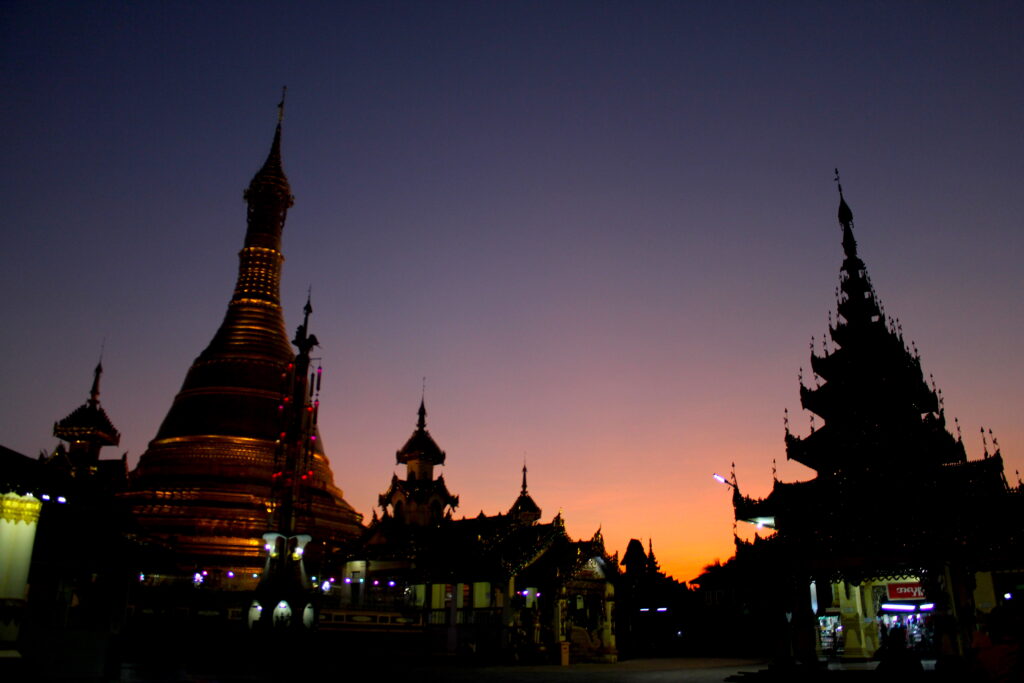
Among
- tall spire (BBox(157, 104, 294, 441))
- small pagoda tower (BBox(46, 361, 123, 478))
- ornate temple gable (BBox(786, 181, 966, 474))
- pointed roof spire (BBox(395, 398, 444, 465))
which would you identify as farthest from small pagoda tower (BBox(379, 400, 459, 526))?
ornate temple gable (BBox(786, 181, 966, 474))

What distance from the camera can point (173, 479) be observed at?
4609cm

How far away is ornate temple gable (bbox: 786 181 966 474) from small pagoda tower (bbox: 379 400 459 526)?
24092mm

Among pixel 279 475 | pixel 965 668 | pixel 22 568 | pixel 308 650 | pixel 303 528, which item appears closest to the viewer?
pixel 965 668

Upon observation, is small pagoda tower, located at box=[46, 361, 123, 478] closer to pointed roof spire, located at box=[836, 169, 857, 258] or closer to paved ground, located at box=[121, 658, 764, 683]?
paved ground, located at box=[121, 658, 764, 683]

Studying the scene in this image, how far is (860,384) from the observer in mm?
29641

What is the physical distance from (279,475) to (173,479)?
526 inches

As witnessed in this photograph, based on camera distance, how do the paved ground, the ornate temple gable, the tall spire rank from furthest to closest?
the tall spire, the ornate temple gable, the paved ground

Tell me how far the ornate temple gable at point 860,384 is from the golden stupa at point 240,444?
23.5 metres

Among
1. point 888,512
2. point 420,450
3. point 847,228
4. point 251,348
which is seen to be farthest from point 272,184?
point 888,512

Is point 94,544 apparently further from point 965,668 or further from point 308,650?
point 965,668

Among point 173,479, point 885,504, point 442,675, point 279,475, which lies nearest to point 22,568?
point 442,675

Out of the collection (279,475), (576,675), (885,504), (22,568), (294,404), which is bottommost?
(576,675)

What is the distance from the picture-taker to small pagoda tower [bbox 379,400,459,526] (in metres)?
47.3

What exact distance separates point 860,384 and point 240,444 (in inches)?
1364
